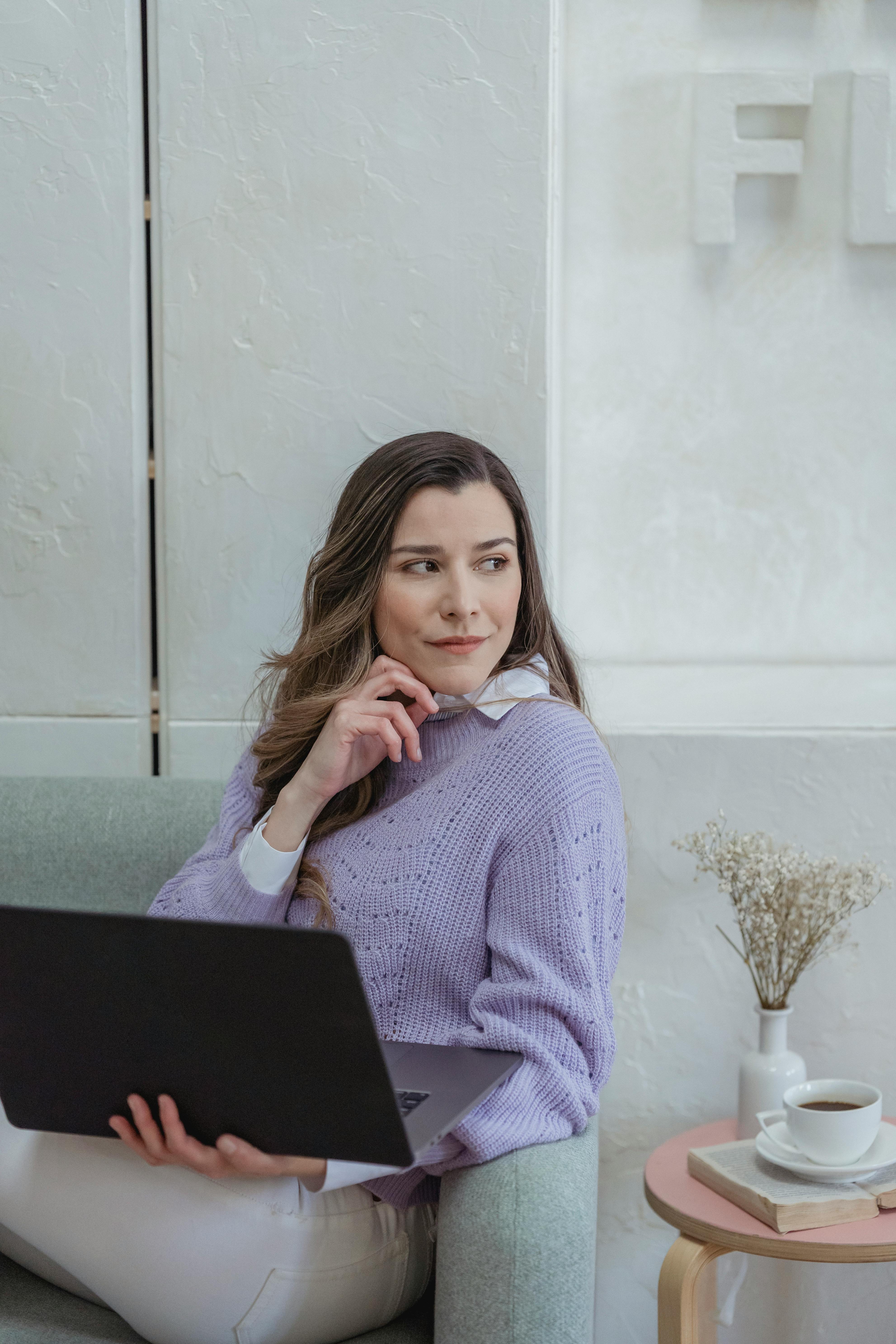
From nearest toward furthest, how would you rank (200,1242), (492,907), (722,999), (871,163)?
(200,1242)
(492,907)
(722,999)
(871,163)

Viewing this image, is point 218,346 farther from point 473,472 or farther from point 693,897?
point 693,897

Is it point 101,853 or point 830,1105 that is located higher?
point 101,853

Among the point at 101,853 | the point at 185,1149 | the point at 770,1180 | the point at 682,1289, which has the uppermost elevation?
the point at 101,853

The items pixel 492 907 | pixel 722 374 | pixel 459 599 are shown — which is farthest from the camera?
pixel 722 374

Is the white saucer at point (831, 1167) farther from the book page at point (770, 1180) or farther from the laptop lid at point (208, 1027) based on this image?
the laptop lid at point (208, 1027)

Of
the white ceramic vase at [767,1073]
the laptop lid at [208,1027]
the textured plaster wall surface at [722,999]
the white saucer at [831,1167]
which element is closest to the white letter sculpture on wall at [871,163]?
the textured plaster wall surface at [722,999]

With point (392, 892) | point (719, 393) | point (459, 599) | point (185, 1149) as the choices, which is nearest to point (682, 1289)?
point (392, 892)

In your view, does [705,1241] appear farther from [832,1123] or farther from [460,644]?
[460,644]

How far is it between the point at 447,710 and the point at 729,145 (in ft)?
3.63

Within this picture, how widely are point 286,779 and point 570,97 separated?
125 centimetres

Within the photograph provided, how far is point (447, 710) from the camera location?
4.27ft

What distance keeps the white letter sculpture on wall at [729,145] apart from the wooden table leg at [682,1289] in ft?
4.73

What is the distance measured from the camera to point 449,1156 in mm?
1020

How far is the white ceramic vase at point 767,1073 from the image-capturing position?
151 cm
